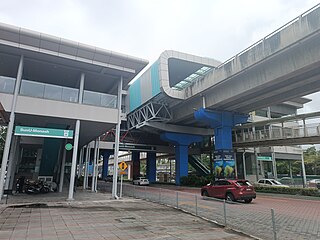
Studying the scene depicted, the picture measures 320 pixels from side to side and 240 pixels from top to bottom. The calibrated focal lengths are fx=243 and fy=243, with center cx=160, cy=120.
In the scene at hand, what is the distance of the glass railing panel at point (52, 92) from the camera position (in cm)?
1641

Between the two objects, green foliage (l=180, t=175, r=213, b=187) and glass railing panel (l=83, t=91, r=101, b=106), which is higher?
glass railing panel (l=83, t=91, r=101, b=106)

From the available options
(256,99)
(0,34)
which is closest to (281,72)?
(256,99)

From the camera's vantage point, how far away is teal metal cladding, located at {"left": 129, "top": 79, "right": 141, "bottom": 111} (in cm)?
3500

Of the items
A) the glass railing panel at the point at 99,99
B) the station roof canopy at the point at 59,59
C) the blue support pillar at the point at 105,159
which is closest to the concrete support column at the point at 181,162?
the station roof canopy at the point at 59,59

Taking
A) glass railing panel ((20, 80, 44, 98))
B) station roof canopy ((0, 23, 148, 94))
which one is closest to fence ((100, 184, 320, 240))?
station roof canopy ((0, 23, 148, 94))

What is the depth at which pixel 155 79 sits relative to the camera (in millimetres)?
29078

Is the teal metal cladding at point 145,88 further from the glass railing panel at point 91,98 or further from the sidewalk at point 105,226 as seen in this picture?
the sidewalk at point 105,226

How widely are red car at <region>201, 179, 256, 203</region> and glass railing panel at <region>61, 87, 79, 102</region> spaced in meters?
12.1

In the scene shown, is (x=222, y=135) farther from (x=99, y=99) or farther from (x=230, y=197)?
(x=99, y=99)

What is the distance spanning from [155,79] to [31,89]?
15.5 metres

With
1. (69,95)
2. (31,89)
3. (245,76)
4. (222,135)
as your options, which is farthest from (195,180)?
(31,89)

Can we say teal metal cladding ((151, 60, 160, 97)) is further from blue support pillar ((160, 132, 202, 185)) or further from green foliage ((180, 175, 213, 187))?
green foliage ((180, 175, 213, 187))

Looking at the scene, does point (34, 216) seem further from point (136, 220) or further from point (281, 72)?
point (281, 72)

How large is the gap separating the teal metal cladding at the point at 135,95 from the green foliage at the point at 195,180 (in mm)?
12595
